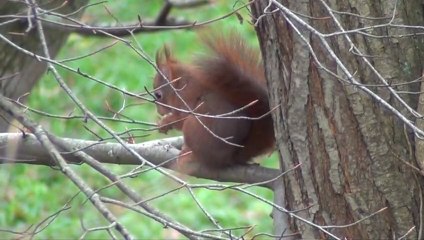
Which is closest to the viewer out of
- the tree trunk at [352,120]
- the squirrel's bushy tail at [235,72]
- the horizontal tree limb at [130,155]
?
the tree trunk at [352,120]

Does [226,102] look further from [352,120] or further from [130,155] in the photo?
[352,120]

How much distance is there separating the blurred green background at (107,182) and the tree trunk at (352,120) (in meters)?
2.25

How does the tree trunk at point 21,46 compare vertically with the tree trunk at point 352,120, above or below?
above

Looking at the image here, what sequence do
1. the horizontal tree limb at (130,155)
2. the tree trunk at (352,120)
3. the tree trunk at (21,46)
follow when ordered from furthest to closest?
the tree trunk at (21,46), the horizontal tree limb at (130,155), the tree trunk at (352,120)

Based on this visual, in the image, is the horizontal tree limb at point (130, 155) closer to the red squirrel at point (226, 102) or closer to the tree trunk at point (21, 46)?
the red squirrel at point (226, 102)

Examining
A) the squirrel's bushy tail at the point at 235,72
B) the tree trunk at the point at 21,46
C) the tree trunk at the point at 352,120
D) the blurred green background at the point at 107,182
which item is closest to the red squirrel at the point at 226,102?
the squirrel's bushy tail at the point at 235,72

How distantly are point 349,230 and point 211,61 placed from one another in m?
0.89

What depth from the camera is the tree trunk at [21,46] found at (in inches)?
127

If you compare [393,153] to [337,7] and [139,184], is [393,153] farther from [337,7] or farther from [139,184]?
[139,184]

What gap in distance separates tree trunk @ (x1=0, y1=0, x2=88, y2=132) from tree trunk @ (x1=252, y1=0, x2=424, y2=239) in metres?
0.76

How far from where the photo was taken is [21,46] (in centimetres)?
334

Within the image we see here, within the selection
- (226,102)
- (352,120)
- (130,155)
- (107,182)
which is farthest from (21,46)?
(107,182)

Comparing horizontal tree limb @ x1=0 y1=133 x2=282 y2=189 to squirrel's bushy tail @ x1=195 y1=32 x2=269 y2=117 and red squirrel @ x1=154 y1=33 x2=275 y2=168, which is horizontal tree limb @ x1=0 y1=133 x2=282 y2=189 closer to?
red squirrel @ x1=154 y1=33 x2=275 y2=168

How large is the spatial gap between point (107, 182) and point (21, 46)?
3.02 metres
